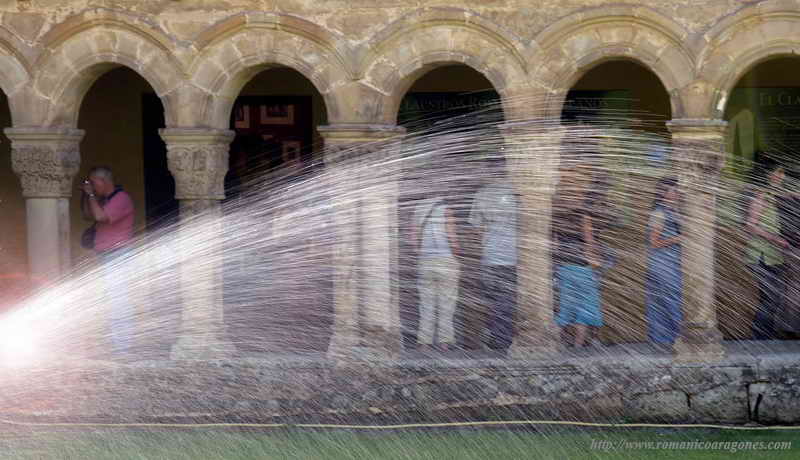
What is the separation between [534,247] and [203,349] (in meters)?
2.68

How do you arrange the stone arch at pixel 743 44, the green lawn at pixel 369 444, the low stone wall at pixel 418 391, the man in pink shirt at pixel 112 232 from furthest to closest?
1. the man in pink shirt at pixel 112 232
2. the low stone wall at pixel 418 391
3. the stone arch at pixel 743 44
4. the green lawn at pixel 369 444

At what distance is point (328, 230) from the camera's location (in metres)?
13.2

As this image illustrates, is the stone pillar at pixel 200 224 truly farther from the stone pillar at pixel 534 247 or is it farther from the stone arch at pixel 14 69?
the stone pillar at pixel 534 247

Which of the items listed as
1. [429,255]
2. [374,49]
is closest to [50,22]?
[374,49]

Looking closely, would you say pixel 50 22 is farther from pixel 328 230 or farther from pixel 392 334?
pixel 392 334

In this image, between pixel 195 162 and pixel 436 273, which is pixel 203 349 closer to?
pixel 195 162

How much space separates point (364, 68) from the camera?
12.7 meters

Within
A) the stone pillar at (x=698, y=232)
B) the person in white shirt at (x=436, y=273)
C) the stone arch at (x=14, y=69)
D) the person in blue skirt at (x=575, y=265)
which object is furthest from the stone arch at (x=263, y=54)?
the stone pillar at (x=698, y=232)

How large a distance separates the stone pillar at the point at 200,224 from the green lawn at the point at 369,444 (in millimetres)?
857

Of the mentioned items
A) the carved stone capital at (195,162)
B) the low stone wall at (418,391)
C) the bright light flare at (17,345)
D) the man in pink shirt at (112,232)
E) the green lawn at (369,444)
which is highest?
the carved stone capital at (195,162)

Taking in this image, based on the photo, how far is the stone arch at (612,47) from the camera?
12.2m

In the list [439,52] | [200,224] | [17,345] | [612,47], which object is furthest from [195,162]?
[612,47]

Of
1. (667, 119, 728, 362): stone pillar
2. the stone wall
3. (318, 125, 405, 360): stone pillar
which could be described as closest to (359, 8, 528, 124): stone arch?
the stone wall

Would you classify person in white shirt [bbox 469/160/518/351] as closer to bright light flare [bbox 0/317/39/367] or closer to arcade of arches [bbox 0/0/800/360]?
arcade of arches [bbox 0/0/800/360]
